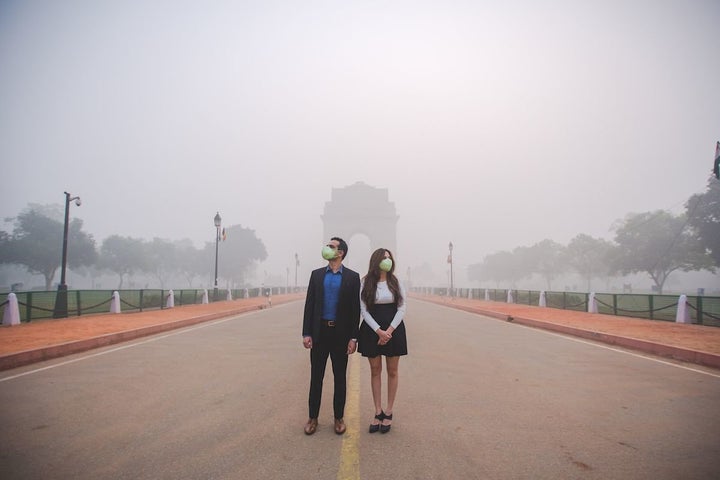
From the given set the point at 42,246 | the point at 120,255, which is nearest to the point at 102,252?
the point at 120,255

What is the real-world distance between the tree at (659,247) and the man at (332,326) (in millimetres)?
43971

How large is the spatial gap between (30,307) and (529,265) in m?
77.3

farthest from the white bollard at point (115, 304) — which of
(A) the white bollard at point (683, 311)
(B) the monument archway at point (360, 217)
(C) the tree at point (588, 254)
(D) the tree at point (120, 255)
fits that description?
(C) the tree at point (588, 254)

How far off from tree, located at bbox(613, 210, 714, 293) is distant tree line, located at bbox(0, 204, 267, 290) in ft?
202

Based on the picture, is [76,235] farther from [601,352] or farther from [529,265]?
[529,265]

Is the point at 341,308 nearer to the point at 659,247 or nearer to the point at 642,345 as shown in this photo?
the point at 642,345

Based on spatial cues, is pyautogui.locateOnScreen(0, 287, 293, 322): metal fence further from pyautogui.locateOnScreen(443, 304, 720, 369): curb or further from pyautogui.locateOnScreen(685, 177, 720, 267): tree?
pyautogui.locateOnScreen(685, 177, 720, 267): tree

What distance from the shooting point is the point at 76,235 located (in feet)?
160

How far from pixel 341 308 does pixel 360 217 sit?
241 ft

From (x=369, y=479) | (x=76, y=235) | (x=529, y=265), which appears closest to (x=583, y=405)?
(x=369, y=479)

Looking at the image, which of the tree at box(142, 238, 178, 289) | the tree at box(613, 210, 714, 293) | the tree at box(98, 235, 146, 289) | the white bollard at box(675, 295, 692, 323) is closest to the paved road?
the white bollard at box(675, 295, 692, 323)

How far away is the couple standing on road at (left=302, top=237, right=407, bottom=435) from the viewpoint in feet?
12.1

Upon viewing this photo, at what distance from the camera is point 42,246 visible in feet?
145

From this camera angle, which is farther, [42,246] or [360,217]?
[360,217]
